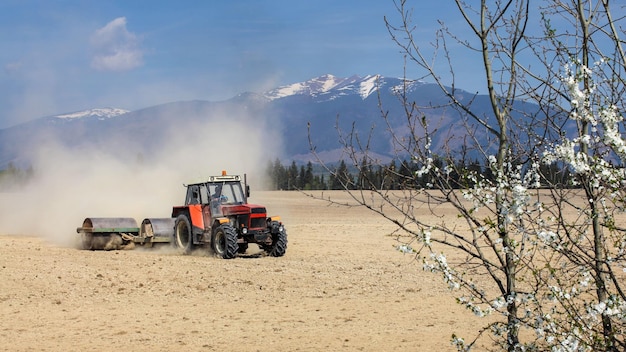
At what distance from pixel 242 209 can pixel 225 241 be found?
140 centimetres

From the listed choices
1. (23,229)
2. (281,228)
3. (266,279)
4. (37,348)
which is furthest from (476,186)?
(23,229)

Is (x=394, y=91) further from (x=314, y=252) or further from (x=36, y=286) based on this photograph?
(x=314, y=252)

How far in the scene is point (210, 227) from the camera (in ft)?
73.5

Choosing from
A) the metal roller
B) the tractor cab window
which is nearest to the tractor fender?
the tractor cab window

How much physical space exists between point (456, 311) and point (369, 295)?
229 cm

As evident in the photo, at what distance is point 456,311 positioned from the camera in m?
13.1

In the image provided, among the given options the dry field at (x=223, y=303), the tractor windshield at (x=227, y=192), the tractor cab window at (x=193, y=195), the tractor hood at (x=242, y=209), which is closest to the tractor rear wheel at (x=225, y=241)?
the dry field at (x=223, y=303)

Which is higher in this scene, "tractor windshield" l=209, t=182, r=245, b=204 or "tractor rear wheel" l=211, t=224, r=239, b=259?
"tractor windshield" l=209, t=182, r=245, b=204

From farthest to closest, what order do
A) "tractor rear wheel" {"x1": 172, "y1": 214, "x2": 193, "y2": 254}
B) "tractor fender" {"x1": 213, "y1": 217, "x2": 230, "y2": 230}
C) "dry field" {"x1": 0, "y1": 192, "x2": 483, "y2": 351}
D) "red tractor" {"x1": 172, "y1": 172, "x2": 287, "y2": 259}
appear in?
"tractor rear wheel" {"x1": 172, "y1": 214, "x2": 193, "y2": 254}, "red tractor" {"x1": 172, "y1": 172, "x2": 287, "y2": 259}, "tractor fender" {"x1": 213, "y1": 217, "x2": 230, "y2": 230}, "dry field" {"x1": 0, "y1": 192, "x2": 483, "y2": 351}

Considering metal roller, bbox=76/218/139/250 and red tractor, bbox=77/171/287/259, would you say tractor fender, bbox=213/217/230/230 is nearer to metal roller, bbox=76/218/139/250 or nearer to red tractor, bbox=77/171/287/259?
red tractor, bbox=77/171/287/259

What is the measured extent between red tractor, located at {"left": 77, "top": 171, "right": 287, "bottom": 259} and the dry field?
23.9 inches

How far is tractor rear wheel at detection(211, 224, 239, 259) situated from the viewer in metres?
20.7

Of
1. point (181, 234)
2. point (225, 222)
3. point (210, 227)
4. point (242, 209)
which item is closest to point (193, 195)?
point (181, 234)

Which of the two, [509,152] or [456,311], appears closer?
[509,152]
